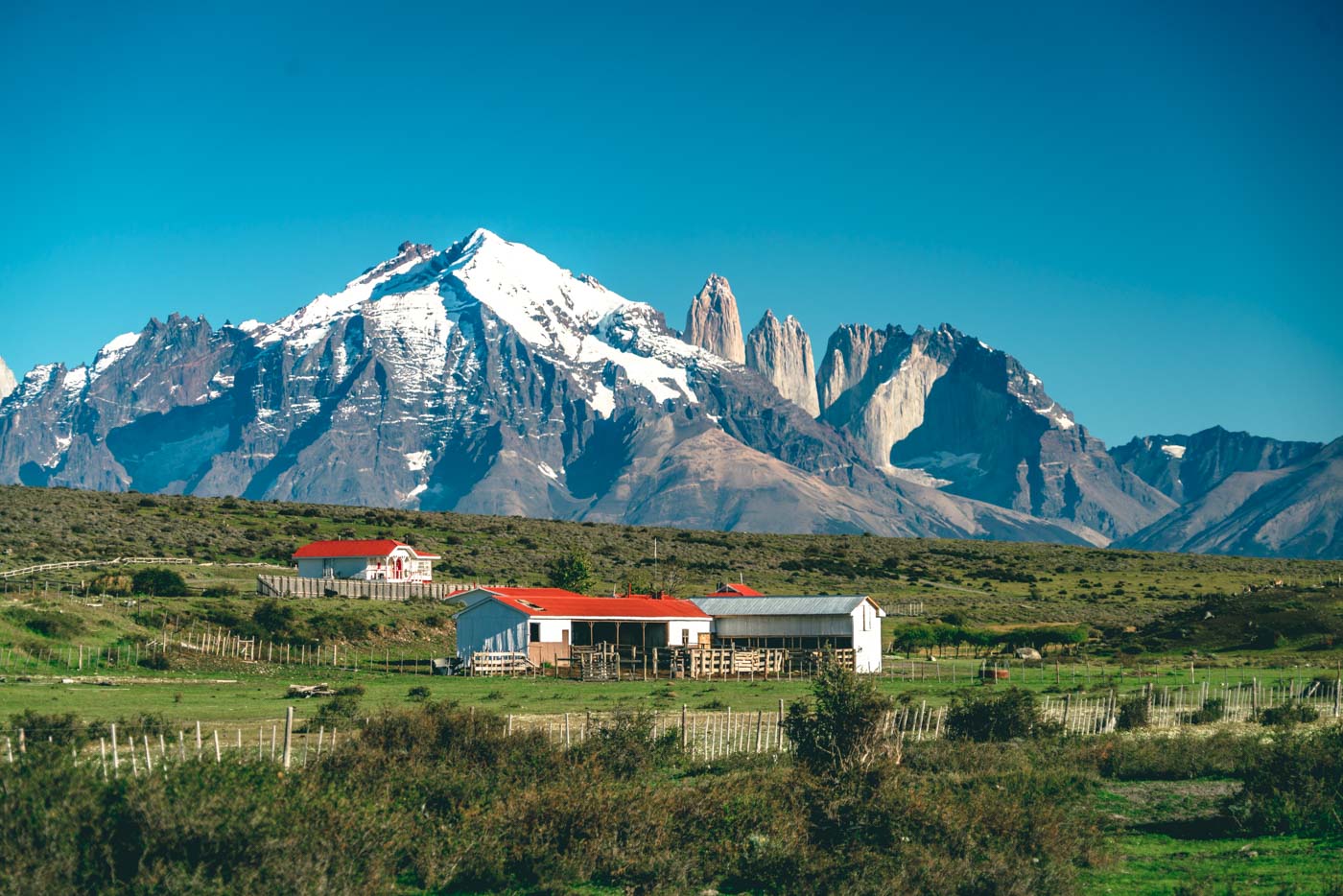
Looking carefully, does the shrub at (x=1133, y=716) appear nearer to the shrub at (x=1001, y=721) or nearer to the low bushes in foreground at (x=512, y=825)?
the shrub at (x=1001, y=721)

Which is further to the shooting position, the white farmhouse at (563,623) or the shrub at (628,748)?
the white farmhouse at (563,623)

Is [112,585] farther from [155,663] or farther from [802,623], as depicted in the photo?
[802,623]

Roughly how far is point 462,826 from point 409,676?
36293 mm

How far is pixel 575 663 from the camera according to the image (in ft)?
202

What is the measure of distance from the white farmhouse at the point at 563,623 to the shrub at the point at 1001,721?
1157 inches

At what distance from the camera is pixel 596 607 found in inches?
2530

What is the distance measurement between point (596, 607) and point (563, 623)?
2.15m

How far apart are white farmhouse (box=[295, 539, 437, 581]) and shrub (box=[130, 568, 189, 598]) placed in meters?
15.5

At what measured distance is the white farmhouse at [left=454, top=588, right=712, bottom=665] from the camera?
60.8 meters

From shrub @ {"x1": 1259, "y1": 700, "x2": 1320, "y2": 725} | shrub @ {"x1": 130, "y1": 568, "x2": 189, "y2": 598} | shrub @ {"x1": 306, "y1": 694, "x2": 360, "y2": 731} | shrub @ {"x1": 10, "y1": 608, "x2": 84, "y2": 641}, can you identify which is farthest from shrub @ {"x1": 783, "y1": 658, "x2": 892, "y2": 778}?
shrub @ {"x1": 130, "y1": 568, "x2": 189, "y2": 598}

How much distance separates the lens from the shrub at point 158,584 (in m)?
67.9

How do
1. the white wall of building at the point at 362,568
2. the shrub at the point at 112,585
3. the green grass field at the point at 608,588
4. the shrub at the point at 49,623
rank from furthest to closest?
the white wall of building at the point at 362,568 → the shrub at the point at 112,585 → the shrub at the point at 49,623 → the green grass field at the point at 608,588

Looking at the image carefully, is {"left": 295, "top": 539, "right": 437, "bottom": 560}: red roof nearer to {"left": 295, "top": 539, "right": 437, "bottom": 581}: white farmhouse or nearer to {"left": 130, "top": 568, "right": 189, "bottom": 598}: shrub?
{"left": 295, "top": 539, "right": 437, "bottom": 581}: white farmhouse

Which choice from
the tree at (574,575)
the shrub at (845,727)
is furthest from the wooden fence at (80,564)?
the shrub at (845,727)
